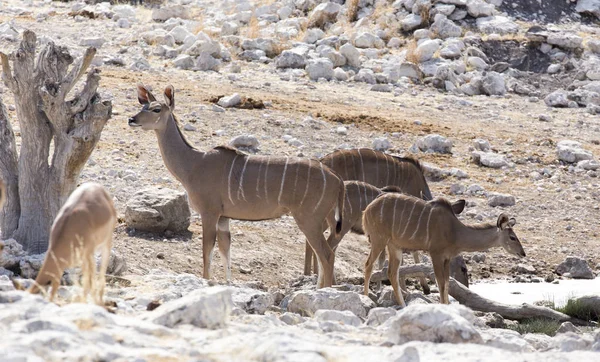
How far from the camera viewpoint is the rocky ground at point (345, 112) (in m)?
9.71

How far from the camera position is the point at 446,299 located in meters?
11.0

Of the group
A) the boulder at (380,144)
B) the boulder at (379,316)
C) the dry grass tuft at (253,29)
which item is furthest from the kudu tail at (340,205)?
the dry grass tuft at (253,29)

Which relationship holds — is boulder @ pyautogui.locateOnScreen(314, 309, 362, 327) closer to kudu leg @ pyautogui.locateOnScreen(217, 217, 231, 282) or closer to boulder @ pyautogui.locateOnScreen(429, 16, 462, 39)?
kudu leg @ pyautogui.locateOnScreen(217, 217, 231, 282)

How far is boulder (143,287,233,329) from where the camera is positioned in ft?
21.1

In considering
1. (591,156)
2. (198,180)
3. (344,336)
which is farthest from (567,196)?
(344,336)

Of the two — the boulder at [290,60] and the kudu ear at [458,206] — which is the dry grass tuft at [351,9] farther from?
the kudu ear at [458,206]

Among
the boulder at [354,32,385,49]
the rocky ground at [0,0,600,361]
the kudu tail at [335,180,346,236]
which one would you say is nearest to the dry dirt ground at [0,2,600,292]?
the rocky ground at [0,0,600,361]

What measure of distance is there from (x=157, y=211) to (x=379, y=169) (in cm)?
265

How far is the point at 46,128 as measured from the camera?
10125 mm

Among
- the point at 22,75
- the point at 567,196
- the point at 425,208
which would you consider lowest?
the point at 567,196

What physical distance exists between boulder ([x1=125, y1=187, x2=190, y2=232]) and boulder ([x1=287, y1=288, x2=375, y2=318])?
3.11 m

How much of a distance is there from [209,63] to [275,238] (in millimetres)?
8177

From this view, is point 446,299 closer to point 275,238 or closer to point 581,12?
point 275,238

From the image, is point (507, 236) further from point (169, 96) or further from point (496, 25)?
point (496, 25)
